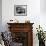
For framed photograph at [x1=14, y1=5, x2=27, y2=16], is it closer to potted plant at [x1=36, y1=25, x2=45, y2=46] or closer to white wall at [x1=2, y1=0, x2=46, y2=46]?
white wall at [x1=2, y1=0, x2=46, y2=46]

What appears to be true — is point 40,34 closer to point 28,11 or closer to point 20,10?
point 28,11

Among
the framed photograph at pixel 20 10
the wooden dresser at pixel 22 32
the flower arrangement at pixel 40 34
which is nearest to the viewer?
the flower arrangement at pixel 40 34

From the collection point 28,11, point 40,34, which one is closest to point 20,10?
point 28,11

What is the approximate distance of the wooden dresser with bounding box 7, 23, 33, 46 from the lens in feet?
18.1

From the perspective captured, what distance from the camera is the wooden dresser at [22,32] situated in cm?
552

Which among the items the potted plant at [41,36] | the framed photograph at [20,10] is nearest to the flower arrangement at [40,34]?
the potted plant at [41,36]

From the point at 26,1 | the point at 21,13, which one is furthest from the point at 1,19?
the point at 26,1

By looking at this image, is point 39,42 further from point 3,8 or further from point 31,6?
point 3,8

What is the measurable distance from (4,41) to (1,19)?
5.63 ft

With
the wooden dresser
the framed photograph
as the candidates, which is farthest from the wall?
the wooden dresser

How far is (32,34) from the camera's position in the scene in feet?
18.5

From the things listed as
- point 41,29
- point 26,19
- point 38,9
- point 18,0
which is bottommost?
point 41,29

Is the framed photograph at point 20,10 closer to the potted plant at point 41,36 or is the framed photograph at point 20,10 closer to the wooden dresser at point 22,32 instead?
the wooden dresser at point 22,32

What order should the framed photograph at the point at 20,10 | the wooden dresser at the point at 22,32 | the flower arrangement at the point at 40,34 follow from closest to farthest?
the flower arrangement at the point at 40,34 → the wooden dresser at the point at 22,32 → the framed photograph at the point at 20,10
